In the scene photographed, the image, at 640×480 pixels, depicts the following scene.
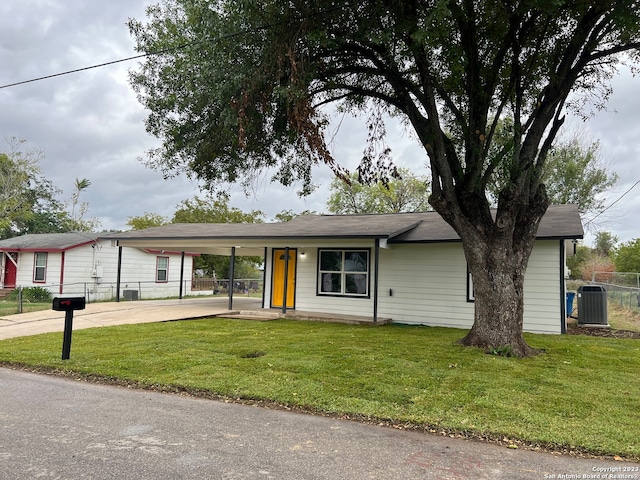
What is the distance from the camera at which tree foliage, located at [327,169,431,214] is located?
3375cm

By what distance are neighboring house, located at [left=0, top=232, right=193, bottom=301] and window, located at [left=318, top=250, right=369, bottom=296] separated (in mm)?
8234

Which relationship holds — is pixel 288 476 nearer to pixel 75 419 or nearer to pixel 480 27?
pixel 75 419

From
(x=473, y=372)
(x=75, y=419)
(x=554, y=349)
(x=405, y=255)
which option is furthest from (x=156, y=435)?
(x=405, y=255)

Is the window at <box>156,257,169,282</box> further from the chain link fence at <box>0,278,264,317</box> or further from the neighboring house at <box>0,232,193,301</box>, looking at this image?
the chain link fence at <box>0,278,264,317</box>

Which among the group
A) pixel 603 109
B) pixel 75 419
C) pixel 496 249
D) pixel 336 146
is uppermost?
pixel 603 109

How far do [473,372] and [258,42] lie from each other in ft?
20.3

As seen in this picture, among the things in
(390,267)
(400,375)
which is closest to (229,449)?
(400,375)

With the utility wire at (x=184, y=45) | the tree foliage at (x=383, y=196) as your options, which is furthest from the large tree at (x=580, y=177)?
the utility wire at (x=184, y=45)

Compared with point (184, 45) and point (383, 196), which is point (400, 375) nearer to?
point (184, 45)

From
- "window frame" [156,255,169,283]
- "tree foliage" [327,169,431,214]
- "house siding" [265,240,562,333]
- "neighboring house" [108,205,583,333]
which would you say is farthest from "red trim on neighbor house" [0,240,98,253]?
"tree foliage" [327,169,431,214]

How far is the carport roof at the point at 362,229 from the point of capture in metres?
11.7

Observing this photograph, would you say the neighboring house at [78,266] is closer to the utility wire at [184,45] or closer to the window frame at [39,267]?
the window frame at [39,267]

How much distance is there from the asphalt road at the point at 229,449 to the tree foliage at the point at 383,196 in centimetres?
2925

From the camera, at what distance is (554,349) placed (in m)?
8.34
